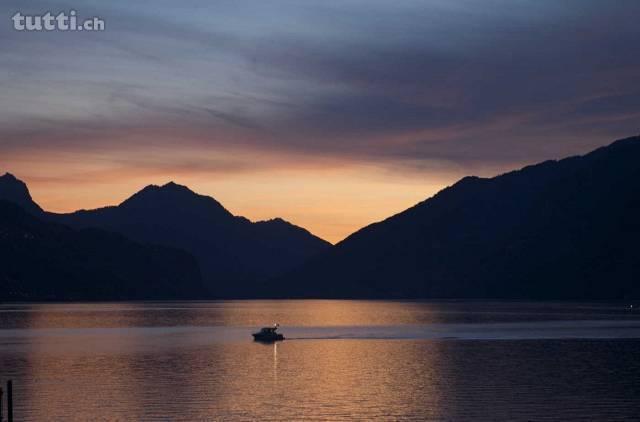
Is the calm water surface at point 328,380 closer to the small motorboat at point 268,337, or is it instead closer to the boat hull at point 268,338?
the boat hull at point 268,338

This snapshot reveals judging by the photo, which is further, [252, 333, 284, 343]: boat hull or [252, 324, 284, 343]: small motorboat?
[252, 324, 284, 343]: small motorboat

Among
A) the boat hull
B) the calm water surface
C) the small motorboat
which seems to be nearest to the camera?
the calm water surface

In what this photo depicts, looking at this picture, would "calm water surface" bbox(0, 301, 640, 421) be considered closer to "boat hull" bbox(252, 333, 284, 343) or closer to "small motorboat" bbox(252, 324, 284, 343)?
"boat hull" bbox(252, 333, 284, 343)

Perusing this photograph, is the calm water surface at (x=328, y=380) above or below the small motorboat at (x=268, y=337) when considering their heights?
below

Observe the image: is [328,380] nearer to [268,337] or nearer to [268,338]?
[268,338]

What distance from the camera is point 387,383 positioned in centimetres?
10256

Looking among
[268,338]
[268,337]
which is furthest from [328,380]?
[268,337]

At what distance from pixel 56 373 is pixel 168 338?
80.4 metres

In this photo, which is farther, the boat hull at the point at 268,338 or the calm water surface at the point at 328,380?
the boat hull at the point at 268,338

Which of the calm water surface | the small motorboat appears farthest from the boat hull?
the calm water surface

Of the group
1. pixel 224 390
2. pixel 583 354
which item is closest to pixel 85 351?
pixel 224 390

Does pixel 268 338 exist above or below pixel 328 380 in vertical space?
above

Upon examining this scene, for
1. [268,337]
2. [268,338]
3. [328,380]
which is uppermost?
[268,337]

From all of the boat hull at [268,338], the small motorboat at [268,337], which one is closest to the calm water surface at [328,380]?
the boat hull at [268,338]
